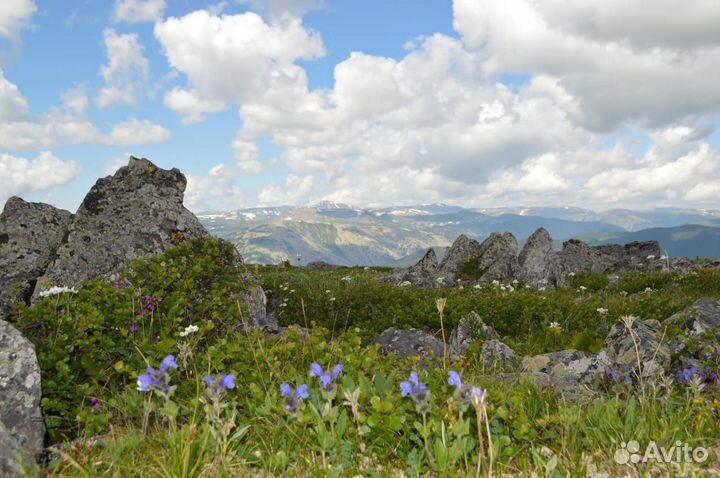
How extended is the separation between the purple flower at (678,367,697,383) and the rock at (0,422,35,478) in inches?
250

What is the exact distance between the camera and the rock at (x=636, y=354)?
19.4ft

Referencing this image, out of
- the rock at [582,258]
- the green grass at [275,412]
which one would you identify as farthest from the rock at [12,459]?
the rock at [582,258]

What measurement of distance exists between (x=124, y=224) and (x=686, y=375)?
427 inches

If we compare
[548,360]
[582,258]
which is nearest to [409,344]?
[548,360]

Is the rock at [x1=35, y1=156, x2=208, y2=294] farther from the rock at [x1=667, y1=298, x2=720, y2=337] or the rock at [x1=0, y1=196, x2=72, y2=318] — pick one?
the rock at [x1=667, y1=298, x2=720, y2=337]

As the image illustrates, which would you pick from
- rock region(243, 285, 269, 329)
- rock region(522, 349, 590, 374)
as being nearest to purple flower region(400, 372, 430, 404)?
rock region(522, 349, 590, 374)

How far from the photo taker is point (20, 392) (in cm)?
434

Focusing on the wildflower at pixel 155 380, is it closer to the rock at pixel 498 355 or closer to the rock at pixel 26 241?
the rock at pixel 498 355

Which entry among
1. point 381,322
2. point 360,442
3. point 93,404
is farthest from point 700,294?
point 93,404

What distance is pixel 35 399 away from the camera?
14.3ft

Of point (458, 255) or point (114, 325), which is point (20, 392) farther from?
point (458, 255)

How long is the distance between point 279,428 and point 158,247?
308 inches

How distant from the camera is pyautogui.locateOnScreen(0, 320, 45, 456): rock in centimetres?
417

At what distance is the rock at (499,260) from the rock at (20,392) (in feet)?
72.9
